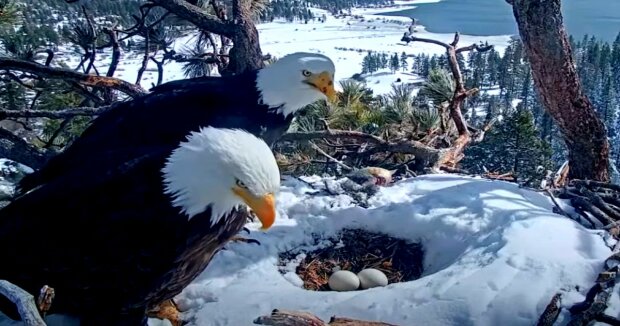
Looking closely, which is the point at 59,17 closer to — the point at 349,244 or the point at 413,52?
the point at 349,244

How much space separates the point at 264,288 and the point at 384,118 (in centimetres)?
325

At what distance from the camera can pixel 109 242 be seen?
1958 millimetres

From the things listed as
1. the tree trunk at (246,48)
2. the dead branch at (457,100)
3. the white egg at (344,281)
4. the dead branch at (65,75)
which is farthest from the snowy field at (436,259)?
the dead branch at (65,75)

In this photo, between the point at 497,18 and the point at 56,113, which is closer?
the point at 56,113

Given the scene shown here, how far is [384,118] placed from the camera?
5.40m

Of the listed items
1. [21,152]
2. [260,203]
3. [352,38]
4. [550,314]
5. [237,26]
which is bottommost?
[352,38]

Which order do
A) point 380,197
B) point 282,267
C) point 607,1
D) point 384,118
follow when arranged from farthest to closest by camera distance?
point 607,1 < point 384,118 < point 380,197 < point 282,267

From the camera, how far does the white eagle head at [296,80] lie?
9.70 ft

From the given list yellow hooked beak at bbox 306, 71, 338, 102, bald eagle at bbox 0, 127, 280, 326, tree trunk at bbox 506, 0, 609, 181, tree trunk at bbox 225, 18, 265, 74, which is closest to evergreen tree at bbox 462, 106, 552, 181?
tree trunk at bbox 506, 0, 609, 181

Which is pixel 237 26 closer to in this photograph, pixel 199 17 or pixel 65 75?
pixel 199 17

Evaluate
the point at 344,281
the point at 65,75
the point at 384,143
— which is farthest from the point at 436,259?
the point at 65,75

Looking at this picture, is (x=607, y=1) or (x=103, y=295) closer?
(x=103, y=295)

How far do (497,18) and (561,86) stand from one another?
4070cm

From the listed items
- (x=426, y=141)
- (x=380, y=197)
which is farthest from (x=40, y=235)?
(x=426, y=141)
